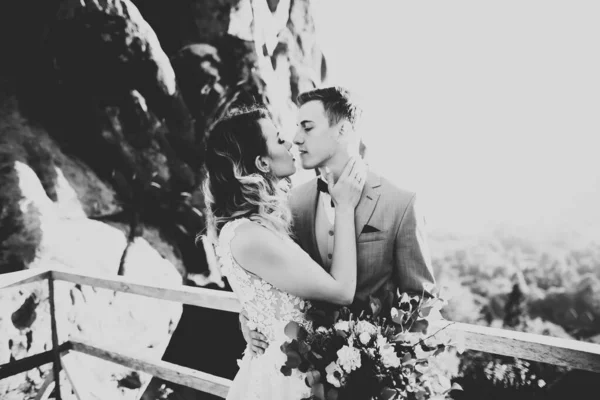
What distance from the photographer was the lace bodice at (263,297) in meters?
1.62

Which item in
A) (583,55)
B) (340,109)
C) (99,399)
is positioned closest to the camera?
(340,109)

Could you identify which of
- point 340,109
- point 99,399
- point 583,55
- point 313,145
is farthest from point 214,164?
point 583,55

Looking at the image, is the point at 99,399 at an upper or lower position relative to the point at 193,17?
lower

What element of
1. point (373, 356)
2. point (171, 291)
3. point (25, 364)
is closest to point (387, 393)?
point (373, 356)

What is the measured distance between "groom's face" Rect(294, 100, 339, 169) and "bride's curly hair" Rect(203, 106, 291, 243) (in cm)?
26

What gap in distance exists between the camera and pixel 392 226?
163 cm

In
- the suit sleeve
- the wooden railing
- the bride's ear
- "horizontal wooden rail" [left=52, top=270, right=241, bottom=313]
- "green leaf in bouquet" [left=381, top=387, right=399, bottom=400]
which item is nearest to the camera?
"green leaf in bouquet" [left=381, top=387, right=399, bottom=400]

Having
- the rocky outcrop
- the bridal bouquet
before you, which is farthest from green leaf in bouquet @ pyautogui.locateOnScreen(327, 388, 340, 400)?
the rocky outcrop

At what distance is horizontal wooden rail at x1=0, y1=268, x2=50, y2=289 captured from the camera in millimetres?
2646

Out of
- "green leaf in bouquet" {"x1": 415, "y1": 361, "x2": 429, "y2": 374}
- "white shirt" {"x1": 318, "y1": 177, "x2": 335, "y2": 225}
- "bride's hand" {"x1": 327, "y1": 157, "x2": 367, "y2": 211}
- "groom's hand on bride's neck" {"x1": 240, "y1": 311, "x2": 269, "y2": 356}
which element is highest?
"bride's hand" {"x1": 327, "y1": 157, "x2": 367, "y2": 211}

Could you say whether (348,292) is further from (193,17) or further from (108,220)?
(193,17)

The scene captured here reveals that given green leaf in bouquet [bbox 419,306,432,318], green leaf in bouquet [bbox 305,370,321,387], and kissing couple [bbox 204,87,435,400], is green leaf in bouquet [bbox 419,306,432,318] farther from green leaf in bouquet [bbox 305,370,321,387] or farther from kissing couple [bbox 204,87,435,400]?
green leaf in bouquet [bbox 305,370,321,387]

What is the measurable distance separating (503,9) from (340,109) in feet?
92.2

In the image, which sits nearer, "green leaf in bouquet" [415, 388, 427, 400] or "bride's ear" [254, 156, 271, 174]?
"green leaf in bouquet" [415, 388, 427, 400]
